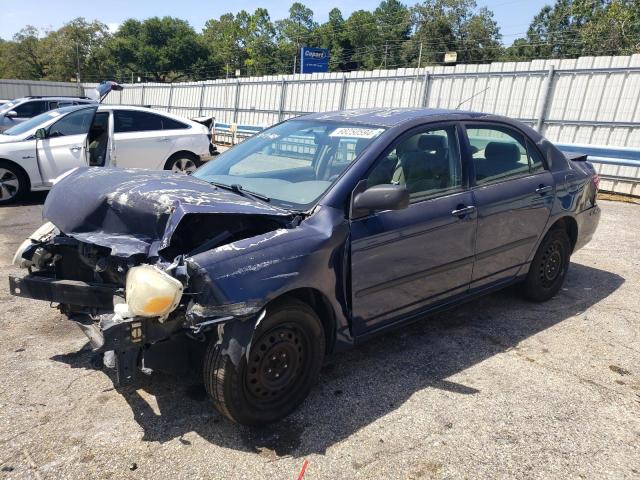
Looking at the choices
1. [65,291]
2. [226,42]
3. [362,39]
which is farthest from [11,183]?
[226,42]

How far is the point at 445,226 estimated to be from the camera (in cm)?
347

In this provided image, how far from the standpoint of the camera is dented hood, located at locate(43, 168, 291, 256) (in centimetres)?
266

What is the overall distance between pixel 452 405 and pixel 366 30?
90240mm

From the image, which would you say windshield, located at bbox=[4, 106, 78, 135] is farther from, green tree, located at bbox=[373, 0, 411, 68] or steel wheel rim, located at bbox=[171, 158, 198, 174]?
green tree, located at bbox=[373, 0, 411, 68]

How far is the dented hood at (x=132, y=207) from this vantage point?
8.73 feet

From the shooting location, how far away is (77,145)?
832cm

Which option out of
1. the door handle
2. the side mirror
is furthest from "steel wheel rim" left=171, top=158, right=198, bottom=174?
the side mirror

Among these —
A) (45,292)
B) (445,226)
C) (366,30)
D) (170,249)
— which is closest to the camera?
(170,249)

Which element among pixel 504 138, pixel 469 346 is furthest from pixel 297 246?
pixel 504 138

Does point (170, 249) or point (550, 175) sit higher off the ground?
point (550, 175)

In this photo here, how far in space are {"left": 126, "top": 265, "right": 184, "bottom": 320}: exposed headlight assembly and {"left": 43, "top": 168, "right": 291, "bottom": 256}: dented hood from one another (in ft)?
0.78

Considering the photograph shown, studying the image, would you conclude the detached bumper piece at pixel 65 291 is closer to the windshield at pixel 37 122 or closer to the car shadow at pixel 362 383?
the car shadow at pixel 362 383

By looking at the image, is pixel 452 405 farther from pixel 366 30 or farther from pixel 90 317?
pixel 366 30

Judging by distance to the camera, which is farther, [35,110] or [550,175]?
[35,110]
